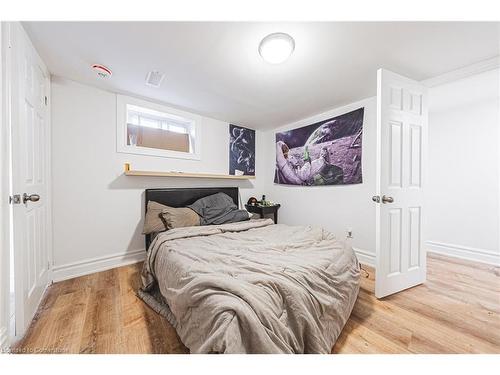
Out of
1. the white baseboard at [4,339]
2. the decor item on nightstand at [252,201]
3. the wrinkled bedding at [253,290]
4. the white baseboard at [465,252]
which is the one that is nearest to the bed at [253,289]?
the wrinkled bedding at [253,290]

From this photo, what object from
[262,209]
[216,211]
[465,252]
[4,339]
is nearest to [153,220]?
[216,211]

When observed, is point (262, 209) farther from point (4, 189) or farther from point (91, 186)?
point (4, 189)

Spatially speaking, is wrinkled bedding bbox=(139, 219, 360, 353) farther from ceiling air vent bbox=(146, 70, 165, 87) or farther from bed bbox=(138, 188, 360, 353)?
ceiling air vent bbox=(146, 70, 165, 87)

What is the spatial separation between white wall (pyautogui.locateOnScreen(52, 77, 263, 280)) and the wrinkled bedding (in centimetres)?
91

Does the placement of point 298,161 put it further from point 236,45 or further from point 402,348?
point 402,348

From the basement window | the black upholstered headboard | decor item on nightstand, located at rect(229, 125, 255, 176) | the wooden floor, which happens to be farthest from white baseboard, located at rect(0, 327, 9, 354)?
decor item on nightstand, located at rect(229, 125, 255, 176)

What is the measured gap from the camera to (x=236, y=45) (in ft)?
5.12

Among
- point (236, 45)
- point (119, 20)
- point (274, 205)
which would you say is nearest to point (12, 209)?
point (119, 20)

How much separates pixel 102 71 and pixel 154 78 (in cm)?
44

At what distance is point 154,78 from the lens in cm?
207

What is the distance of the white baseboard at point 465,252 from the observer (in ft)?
8.59

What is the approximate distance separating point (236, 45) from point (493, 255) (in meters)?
3.93

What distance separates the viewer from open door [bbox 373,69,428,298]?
177 cm

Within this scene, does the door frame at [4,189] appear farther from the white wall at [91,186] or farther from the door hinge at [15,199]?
the white wall at [91,186]
